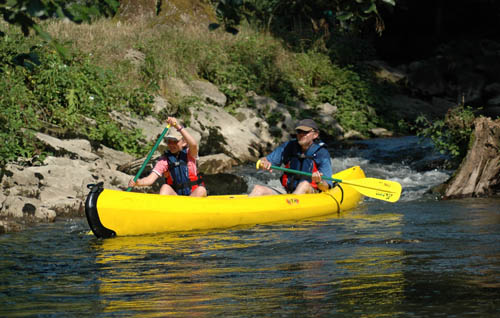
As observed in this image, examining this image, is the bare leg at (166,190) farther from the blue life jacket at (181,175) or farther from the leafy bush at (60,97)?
the leafy bush at (60,97)

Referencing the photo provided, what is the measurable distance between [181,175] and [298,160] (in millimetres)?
1408

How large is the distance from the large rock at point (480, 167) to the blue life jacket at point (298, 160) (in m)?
1.74

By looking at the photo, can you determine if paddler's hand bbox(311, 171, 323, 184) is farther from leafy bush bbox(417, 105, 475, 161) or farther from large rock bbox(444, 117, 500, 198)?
leafy bush bbox(417, 105, 475, 161)

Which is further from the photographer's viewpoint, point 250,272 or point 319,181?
point 319,181

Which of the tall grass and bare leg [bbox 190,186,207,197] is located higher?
the tall grass

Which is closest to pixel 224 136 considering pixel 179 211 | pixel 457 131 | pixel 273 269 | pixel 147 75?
pixel 147 75

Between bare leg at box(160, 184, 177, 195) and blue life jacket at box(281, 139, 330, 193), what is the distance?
4.68ft

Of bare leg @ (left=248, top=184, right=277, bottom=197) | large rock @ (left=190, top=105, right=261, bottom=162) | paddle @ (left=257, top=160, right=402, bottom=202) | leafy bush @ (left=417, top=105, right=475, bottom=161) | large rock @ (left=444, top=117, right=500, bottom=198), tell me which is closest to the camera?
bare leg @ (left=248, top=184, right=277, bottom=197)

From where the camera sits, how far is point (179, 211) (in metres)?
6.45

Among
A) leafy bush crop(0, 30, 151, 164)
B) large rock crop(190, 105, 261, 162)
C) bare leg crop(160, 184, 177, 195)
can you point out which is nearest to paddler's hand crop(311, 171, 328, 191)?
bare leg crop(160, 184, 177, 195)

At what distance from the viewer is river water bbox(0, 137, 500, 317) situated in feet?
11.3

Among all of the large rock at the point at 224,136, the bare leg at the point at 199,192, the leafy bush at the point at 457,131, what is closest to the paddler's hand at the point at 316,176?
the bare leg at the point at 199,192

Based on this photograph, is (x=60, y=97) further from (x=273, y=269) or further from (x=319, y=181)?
(x=273, y=269)

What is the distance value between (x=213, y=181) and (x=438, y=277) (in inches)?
221
